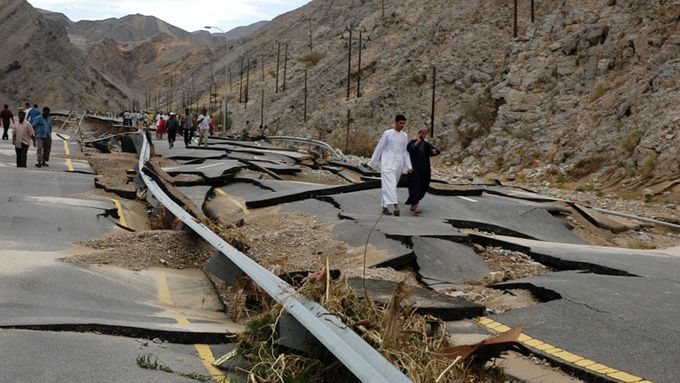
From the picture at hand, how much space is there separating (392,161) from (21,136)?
36.4 feet

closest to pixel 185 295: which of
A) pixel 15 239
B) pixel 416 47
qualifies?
pixel 15 239

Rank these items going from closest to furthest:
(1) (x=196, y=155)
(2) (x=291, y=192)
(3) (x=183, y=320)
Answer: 1. (3) (x=183, y=320)
2. (2) (x=291, y=192)
3. (1) (x=196, y=155)

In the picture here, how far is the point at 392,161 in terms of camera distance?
505 inches

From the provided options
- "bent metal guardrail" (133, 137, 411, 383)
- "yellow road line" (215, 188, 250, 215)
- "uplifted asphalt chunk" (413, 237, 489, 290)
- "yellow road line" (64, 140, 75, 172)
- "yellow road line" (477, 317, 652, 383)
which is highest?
"bent metal guardrail" (133, 137, 411, 383)

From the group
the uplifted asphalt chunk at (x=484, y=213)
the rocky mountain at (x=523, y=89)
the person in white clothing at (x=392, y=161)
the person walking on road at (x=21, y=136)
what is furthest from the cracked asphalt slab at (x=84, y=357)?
the rocky mountain at (x=523, y=89)

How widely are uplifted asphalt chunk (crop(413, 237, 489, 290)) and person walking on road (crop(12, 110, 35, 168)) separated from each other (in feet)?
42.6

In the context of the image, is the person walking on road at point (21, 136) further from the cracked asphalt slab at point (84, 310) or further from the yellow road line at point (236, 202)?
the cracked asphalt slab at point (84, 310)

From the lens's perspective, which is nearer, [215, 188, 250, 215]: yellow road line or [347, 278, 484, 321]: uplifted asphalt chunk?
[347, 278, 484, 321]: uplifted asphalt chunk

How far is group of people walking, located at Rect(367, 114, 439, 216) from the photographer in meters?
12.7

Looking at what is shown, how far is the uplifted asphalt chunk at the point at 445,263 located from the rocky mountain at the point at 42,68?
12788 cm

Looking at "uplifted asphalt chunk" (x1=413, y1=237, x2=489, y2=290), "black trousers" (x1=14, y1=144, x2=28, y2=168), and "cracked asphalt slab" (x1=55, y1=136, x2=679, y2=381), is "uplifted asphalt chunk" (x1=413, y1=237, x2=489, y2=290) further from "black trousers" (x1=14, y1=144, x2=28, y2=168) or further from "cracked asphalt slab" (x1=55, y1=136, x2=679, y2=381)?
"black trousers" (x1=14, y1=144, x2=28, y2=168)

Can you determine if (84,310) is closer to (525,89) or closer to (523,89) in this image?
(525,89)

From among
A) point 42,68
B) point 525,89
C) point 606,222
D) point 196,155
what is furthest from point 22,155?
point 42,68

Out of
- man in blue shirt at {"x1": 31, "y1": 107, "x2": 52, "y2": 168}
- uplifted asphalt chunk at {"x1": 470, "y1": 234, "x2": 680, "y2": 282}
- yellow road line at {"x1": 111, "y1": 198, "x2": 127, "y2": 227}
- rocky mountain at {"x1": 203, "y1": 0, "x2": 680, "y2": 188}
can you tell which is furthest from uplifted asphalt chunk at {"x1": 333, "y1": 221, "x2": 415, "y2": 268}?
rocky mountain at {"x1": 203, "y1": 0, "x2": 680, "y2": 188}
